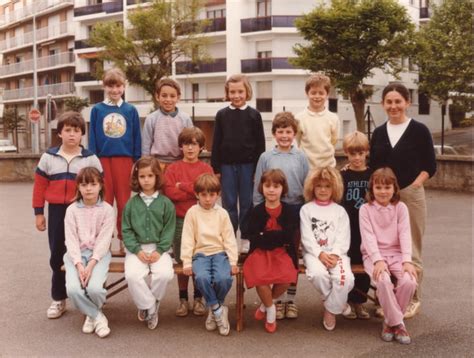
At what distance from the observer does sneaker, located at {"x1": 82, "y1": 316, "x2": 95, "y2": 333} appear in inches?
193

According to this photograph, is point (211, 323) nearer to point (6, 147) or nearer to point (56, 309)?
point (56, 309)

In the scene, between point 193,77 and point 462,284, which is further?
point 193,77

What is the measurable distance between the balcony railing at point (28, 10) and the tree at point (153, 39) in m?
20.5

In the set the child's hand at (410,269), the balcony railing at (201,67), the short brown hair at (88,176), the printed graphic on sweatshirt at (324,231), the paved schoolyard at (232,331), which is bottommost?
the paved schoolyard at (232,331)

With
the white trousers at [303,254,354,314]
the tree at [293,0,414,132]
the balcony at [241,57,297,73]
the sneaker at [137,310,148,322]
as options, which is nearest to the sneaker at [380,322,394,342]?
the white trousers at [303,254,354,314]

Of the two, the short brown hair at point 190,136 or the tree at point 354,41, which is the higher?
the tree at point 354,41

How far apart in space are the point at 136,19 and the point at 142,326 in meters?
27.5

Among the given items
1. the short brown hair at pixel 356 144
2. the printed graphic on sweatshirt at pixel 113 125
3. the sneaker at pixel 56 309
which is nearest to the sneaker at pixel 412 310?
the short brown hair at pixel 356 144

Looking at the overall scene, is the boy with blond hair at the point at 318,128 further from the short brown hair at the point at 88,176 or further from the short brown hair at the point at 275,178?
the short brown hair at the point at 88,176

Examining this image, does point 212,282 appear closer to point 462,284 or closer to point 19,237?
point 462,284

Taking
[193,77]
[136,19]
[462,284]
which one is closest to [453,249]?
[462,284]

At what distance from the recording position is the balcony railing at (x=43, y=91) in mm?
49625

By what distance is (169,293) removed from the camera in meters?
6.19

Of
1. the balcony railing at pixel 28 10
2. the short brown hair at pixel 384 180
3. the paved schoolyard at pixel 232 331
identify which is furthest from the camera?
the balcony railing at pixel 28 10
